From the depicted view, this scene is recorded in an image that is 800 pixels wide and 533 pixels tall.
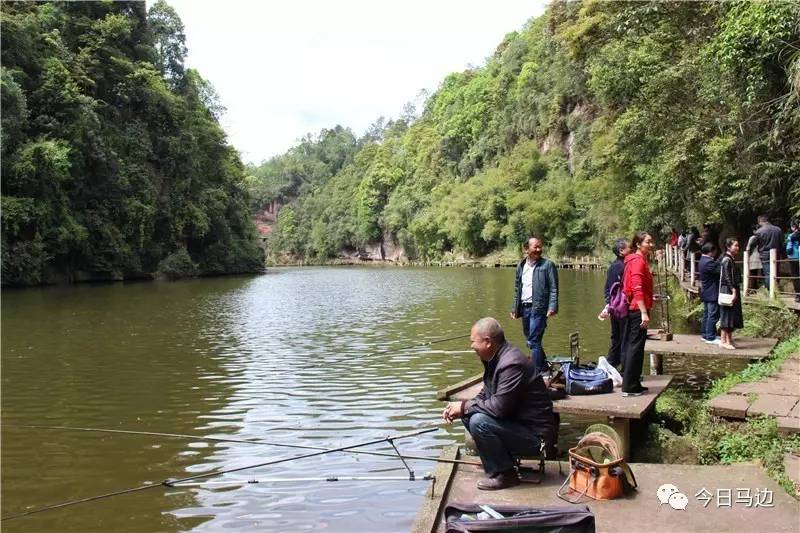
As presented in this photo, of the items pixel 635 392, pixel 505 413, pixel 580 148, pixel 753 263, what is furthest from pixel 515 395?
pixel 580 148

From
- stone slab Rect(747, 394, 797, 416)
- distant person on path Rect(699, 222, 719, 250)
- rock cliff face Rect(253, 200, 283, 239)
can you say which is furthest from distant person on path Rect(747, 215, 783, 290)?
rock cliff face Rect(253, 200, 283, 239)

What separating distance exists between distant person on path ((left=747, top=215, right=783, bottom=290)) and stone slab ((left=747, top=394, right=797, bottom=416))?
22.0 feet

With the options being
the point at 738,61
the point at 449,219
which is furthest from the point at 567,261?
the point at 738,61

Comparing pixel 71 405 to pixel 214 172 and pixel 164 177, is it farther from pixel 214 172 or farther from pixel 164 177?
pixel 214 172

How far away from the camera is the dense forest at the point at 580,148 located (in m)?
14.1

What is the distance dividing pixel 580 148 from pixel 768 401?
50462mm

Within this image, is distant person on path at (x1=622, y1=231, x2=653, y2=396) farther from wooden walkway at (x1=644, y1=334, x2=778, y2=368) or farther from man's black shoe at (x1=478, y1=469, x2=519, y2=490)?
man's black shoe at (x1=478, y1=469, x2=519, y2=490)

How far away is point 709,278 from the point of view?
988 centimetres

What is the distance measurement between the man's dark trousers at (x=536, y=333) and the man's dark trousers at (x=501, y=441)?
2.72 m

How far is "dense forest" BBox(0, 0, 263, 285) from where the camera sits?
103ft

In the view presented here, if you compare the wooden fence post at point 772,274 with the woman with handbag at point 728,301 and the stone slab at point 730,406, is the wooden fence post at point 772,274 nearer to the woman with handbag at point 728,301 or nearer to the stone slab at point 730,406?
the woman with handbag at point 728,301

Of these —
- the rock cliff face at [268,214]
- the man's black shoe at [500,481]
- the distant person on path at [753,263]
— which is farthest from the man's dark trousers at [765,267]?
the rock cliff face at [268,214]

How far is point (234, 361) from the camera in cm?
1231

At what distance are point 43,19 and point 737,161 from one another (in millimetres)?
34962
